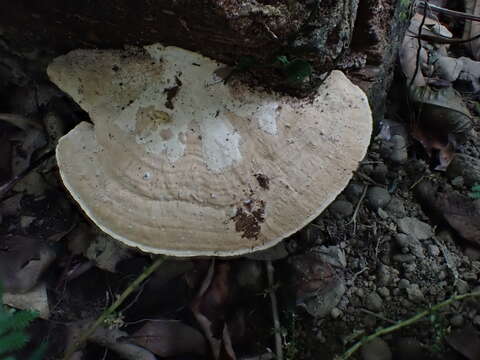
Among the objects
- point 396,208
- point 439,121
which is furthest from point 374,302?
point 439,121

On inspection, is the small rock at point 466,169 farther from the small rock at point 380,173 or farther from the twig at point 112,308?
the twig at point 112,308

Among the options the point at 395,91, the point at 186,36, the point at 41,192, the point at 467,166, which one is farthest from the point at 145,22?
the point at 467,166

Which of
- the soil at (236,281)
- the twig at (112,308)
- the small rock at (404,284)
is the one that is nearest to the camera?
the twig at (112,308)

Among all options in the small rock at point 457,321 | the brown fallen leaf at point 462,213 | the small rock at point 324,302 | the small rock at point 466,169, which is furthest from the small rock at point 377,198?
the small rock at point 457,321

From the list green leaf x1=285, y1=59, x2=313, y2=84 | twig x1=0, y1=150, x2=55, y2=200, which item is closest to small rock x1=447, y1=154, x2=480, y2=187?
green leaf x1=285, y1=59, x2=313, y2=84

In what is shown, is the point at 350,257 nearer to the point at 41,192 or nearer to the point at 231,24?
the point at 231,24

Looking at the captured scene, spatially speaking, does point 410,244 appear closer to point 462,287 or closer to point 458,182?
point 462,287

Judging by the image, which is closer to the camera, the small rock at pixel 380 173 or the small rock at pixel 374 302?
the small rock at pixel 374 302
